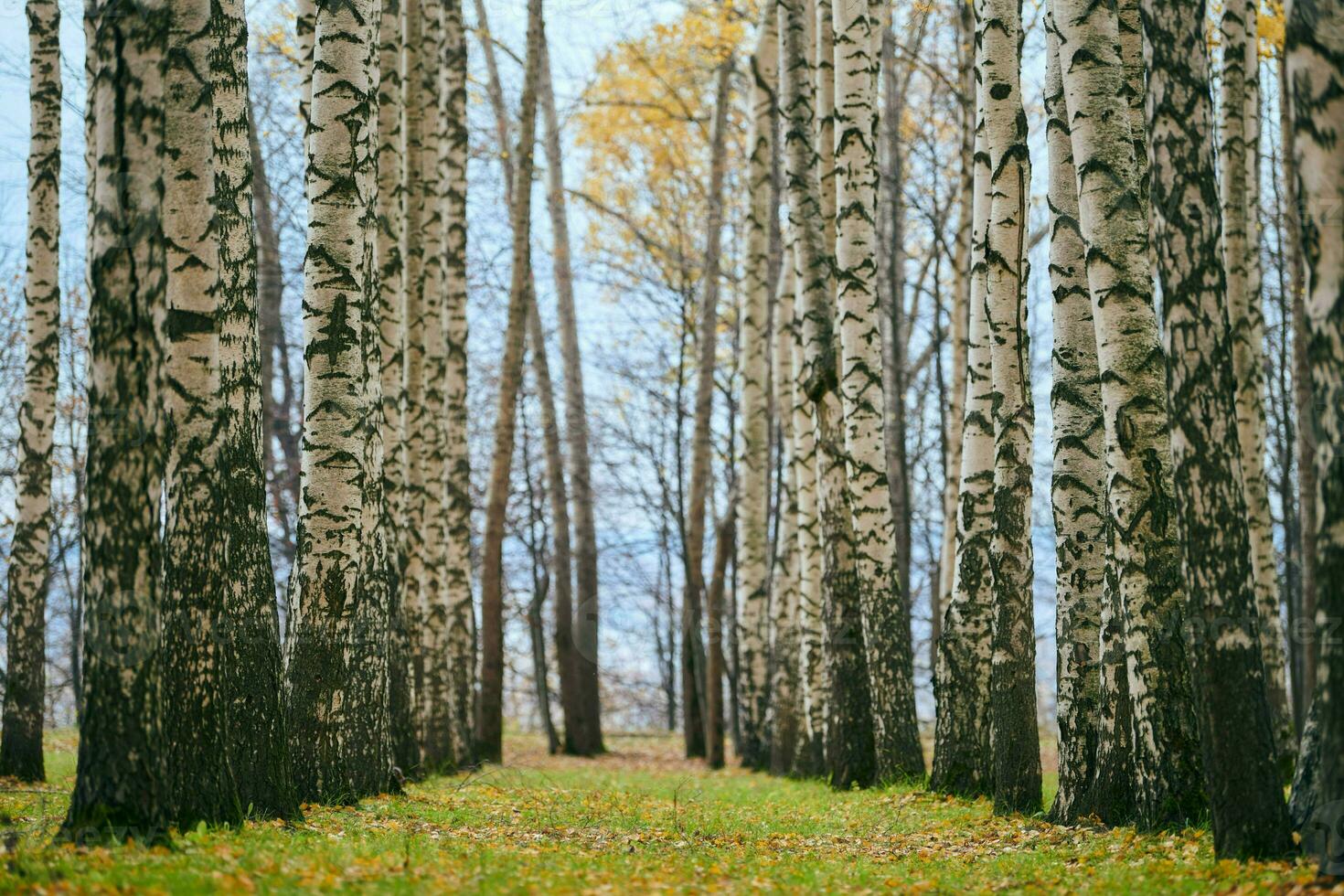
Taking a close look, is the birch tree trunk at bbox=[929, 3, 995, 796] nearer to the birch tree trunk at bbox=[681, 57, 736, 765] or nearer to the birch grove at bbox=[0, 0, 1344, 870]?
the birch grove at bbox=[0, 0, 1344, 870]

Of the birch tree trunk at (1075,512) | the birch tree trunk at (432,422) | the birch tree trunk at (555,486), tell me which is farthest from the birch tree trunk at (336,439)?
the birch tree trunk at (555,486)

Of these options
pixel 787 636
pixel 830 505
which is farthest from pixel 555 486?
pixel 830 505

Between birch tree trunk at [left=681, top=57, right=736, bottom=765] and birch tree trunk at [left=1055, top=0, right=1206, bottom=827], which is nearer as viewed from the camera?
birch tree trunk at [left=1055, top=0, right=1206, bottom=827]

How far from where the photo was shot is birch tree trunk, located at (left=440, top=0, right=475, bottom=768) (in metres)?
13.0

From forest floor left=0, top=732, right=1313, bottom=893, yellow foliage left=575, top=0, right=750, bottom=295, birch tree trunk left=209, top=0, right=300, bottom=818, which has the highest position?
yellow foliage left=575, top=0, right=750, bottom=295

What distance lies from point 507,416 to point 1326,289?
37.4 feet

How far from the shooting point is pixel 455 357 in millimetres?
→ 13062

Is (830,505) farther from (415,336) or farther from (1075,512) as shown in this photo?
(415,336)

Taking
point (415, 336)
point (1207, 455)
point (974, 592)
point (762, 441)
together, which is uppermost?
point (415, 336)

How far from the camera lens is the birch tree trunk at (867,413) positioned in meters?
10.1

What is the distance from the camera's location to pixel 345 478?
720 centimetres

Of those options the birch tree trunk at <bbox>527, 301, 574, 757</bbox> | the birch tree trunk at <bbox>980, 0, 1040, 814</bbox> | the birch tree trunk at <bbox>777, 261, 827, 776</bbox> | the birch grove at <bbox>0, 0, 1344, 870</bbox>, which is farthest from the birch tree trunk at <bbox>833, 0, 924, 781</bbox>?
the birch tree trunk at <bbox>527, 301, 574, 757</bbox>

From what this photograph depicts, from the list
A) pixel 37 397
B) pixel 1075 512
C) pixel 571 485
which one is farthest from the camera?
pixel 571 485

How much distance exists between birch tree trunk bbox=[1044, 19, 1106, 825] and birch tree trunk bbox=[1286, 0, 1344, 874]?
2.42m
